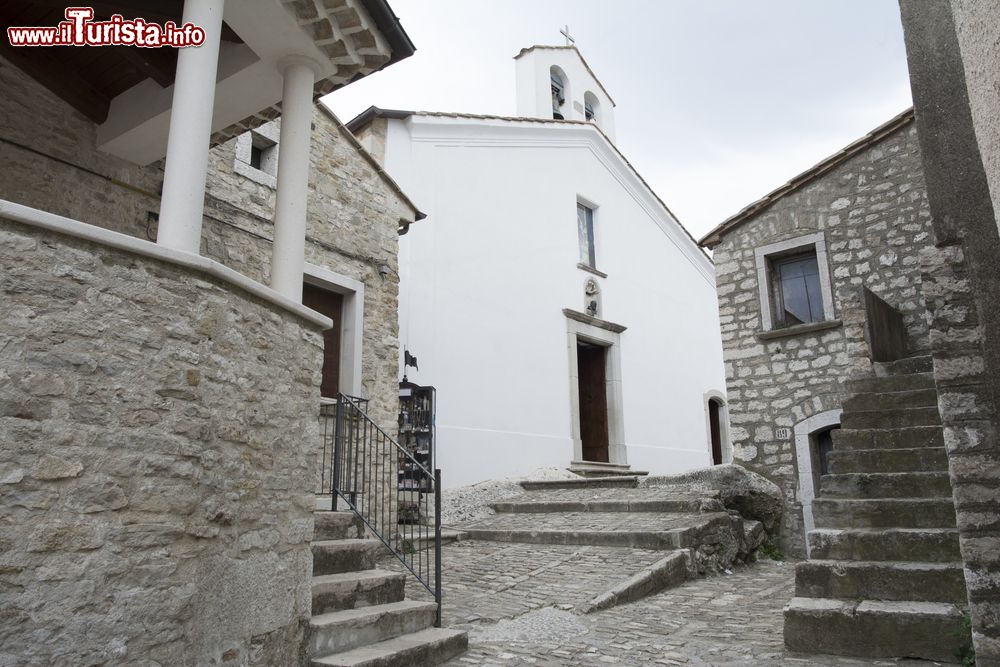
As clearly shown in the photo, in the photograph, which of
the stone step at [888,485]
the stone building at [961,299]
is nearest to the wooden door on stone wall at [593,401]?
the stone step at [888,485]

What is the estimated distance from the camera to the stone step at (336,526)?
190 inches

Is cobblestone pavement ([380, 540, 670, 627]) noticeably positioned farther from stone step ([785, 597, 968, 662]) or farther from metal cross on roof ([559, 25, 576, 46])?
metal cross on roof ([559, 25, 576, 46])

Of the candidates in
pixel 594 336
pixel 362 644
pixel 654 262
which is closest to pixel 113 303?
pixel 362 644

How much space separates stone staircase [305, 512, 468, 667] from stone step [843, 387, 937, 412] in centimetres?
373

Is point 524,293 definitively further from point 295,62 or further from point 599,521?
point 295,62

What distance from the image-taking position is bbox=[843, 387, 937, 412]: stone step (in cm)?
547

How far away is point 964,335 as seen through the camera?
343 centimetres

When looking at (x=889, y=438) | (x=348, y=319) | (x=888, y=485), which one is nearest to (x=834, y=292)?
(x=889, y=438)

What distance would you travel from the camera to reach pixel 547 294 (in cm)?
1192

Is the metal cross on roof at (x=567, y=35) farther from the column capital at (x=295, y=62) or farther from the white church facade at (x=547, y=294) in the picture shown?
the column capital at (x=295, y=62)

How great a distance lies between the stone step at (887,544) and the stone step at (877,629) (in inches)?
15.1

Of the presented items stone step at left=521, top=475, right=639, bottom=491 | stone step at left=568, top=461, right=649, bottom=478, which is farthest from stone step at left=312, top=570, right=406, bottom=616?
stone step at left=568, top=461, right=649, bottom=478

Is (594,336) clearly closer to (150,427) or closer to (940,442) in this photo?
(940,442)

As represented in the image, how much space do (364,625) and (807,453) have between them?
5783 mm
